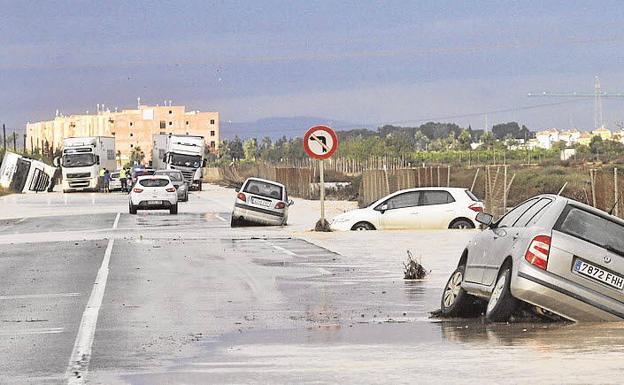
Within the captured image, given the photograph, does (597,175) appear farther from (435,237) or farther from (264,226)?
(264,226)

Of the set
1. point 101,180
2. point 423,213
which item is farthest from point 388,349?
point 101,180

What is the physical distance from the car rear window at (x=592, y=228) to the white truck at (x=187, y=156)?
261ft

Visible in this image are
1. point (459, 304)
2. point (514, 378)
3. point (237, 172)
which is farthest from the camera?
point (237, 172)

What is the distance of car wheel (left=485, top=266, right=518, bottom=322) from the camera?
14.0 metres

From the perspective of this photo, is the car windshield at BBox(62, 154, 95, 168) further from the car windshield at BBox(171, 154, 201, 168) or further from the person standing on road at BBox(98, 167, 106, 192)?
the car windshield at BBox(171, 154, 201, 168)

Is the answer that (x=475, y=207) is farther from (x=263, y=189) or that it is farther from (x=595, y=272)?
(x=595, y=272)

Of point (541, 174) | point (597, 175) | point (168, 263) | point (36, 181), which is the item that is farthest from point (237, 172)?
point (168, 263)

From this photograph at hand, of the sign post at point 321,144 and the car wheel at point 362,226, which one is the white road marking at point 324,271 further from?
the sign post at point 321,144

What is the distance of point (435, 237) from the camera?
32.4 m

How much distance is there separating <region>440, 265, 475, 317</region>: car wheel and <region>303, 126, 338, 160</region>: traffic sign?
20519mm

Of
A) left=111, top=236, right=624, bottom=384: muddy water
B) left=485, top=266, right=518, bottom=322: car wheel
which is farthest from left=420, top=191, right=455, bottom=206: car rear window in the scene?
left=485, top=266, right=518, bottom=322: car wheel

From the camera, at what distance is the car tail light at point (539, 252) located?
44.5 feet

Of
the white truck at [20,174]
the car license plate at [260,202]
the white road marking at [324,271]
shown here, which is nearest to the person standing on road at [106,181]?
the white truck at [20,174]

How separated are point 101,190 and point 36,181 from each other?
667cm
